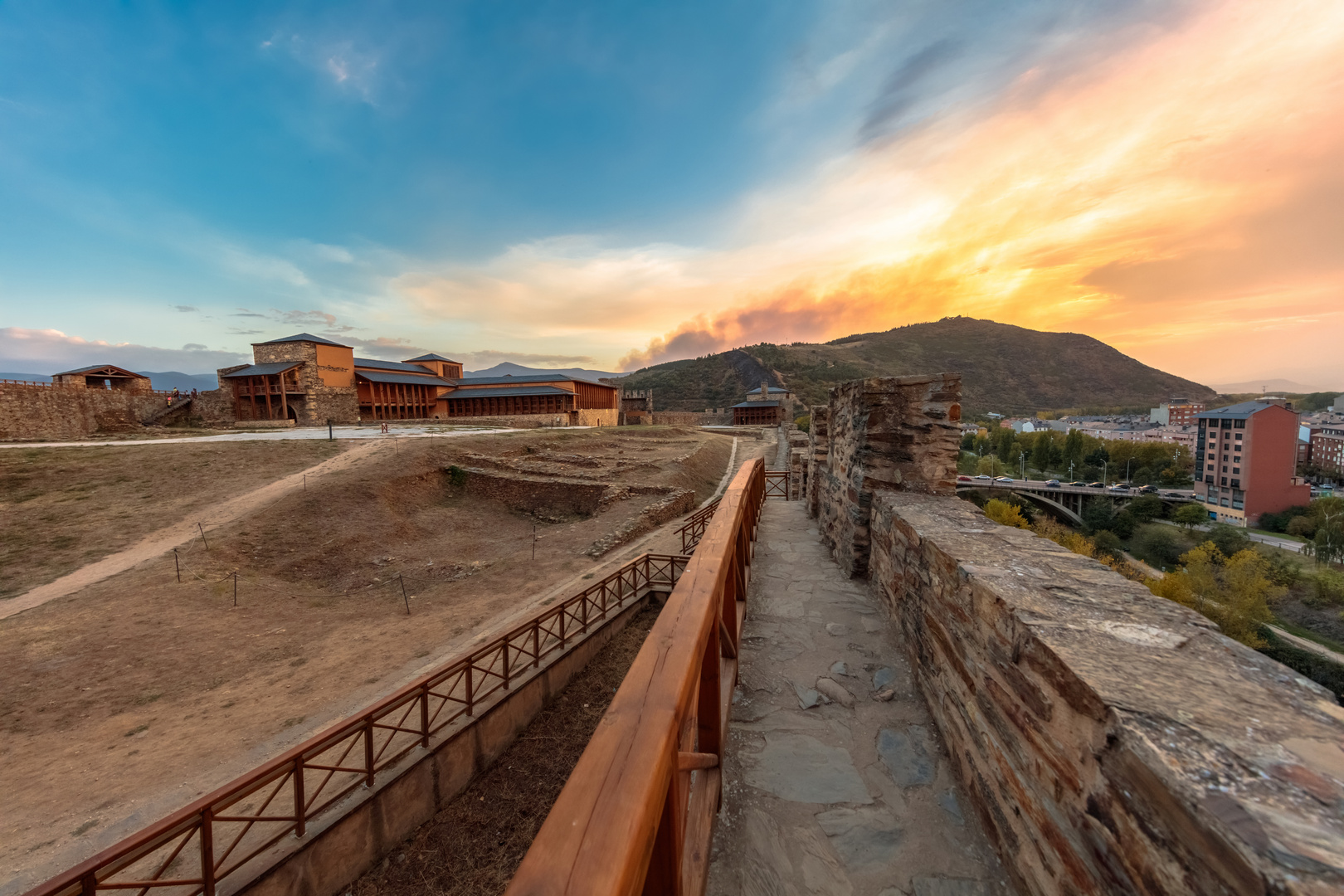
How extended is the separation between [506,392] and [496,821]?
41.5m

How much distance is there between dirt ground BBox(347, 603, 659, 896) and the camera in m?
5.25

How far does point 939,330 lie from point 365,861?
16261 centimetres

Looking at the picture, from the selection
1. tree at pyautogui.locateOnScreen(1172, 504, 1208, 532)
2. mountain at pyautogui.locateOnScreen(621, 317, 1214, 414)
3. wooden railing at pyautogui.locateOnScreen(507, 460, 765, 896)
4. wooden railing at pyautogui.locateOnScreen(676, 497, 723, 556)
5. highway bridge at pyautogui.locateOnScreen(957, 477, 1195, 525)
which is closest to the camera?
wooden railing at pyautogui.locateOnScreen(507, 460, 765, 896)

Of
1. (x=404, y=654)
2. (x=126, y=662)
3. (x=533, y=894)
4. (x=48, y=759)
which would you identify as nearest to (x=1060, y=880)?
(x=533, y=894)

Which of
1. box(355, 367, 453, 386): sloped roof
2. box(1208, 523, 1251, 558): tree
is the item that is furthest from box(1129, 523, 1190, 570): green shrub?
box(355, 367, 453, 386): sloped roof

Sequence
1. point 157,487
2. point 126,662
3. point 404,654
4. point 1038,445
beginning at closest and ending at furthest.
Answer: point 126,662 < point 404,654 < point 157,487 < point 1038,445

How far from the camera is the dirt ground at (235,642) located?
5770 millimetres

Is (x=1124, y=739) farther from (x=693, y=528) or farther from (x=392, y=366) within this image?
(x=392, y=366)

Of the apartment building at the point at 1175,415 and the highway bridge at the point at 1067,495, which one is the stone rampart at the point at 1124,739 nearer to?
the highway bridge at the point at 1067,495

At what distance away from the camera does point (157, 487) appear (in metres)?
15.7

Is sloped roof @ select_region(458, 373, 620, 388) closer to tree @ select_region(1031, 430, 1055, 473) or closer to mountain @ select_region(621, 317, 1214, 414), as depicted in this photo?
mountain @ select_region(621, 317, 1214, 414)

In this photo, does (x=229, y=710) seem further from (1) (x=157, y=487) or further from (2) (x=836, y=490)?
(1) (x=157, y=487)

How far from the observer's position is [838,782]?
2.53 metres

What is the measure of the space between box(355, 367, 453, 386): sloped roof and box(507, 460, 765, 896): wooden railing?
44246 millimetres
